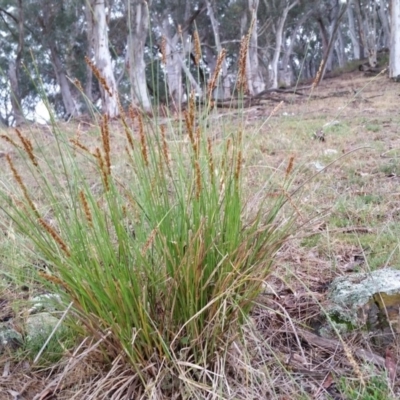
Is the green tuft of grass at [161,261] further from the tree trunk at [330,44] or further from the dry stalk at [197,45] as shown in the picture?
the tree trunk at [330,44]

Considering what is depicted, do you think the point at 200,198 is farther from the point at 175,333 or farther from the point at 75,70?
the point at 75,70

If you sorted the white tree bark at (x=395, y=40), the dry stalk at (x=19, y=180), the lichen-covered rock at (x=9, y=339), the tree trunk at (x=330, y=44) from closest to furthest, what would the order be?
the dry stalk at (x=19, y=180) < the tree trunk at (x=330, y=44) < the lichen-covered rock at (x=9, y=339) < the white tree bark at (x=395, y=40)

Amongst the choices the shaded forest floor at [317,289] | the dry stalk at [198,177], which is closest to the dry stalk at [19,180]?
the shaded forest floor at [317,289]

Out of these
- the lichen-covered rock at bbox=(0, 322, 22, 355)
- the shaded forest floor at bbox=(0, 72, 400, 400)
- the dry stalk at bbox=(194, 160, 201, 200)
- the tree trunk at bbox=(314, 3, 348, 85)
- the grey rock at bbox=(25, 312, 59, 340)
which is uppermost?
the tree trunk at bbox=(314, 3, 348, 85)

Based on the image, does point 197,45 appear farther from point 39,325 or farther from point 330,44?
point 330,44

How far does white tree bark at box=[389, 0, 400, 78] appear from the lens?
13750 millimetres

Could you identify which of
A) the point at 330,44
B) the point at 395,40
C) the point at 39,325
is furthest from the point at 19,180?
the point at 395,40

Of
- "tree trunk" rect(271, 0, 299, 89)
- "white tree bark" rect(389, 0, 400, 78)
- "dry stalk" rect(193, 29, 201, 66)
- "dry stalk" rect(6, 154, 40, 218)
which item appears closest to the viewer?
"dry stalk" rect(6, 154, 40, 218)

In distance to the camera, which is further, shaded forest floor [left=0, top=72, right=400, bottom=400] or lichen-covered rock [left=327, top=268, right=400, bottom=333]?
lichen-covered rock [left=327, top=268, right=400, bottom=333]

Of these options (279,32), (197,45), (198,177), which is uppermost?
(279,32)

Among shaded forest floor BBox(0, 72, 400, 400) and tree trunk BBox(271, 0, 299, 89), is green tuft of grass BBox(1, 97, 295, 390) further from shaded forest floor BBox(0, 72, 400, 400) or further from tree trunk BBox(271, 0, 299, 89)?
tree trunk BBox(271, 0, 299, 89)

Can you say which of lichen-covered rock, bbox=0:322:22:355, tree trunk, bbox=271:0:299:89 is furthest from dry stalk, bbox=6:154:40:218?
tree trunk, bbox=271:0:299:89

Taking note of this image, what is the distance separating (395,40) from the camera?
13961mm

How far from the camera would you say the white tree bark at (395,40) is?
1375 cm
